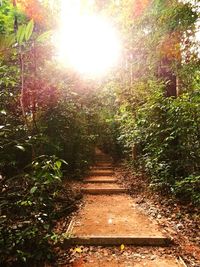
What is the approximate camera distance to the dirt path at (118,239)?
129 inches

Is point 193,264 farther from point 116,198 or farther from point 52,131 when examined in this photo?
point 52,131

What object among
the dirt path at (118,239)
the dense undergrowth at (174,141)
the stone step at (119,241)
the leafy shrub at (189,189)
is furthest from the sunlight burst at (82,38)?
the stone step at (119,241)

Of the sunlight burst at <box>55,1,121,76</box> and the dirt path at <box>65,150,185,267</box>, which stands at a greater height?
the sunlight burst at <box>55,1,121,76</box>

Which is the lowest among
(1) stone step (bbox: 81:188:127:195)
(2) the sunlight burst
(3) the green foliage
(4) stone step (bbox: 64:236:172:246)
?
(4) stone step (bbox: 64:236:172:246)

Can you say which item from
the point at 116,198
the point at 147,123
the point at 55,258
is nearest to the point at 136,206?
the point at 116,198

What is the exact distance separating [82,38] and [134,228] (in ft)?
24.6

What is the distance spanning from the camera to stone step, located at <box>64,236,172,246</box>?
3729 millimetres

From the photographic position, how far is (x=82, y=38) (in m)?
9.43

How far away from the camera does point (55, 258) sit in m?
3.27

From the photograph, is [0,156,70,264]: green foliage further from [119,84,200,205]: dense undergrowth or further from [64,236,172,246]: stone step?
[119,84,200,205]: dense undergrowth

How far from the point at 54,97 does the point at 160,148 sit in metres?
3.32

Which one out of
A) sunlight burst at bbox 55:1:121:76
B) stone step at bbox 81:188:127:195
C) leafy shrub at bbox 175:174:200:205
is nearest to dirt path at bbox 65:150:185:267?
leafy shrub at bbox 175:174:200:205

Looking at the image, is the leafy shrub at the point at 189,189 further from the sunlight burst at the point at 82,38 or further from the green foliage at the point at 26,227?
the sunlight burst at the point at 82,38

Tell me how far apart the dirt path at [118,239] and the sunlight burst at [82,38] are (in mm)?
6001
